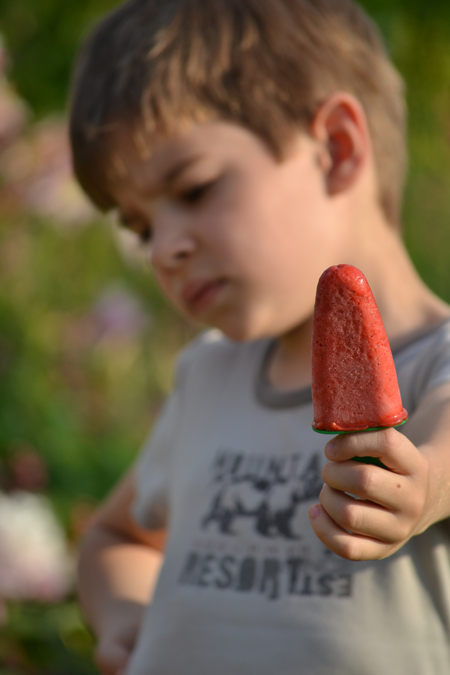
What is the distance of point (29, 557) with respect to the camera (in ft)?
7.79

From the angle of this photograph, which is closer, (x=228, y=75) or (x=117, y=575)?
(x=228, y=75)

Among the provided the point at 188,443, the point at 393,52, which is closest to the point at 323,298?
the point at 188,443

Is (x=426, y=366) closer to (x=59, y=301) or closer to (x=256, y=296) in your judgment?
(x=256, y=296)

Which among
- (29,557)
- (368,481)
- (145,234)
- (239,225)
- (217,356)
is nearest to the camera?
(368,481)

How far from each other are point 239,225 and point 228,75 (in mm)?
294

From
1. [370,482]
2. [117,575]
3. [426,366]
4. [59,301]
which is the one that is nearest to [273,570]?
[426,366]

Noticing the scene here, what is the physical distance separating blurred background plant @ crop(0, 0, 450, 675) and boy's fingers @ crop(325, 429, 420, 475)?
6.29 ft

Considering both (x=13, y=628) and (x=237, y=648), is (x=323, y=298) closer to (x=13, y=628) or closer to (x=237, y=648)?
(x=237, y=648)

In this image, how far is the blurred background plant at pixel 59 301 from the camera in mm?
2482

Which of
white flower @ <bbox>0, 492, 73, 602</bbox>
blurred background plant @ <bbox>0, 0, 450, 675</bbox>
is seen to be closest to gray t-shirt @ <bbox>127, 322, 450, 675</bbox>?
white flower @ <bbox>0, 492, 73, 602</bbox>

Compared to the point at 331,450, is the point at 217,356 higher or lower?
lower

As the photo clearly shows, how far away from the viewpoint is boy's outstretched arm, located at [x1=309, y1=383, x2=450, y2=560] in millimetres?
674

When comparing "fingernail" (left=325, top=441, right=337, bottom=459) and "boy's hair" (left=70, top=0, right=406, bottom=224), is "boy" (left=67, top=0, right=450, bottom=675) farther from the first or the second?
"fingernail" (left=325, top=441, right=337, bottom=459)

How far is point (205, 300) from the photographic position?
1.25 metres
